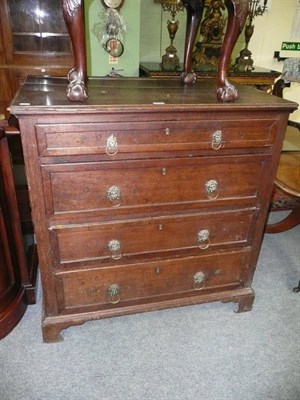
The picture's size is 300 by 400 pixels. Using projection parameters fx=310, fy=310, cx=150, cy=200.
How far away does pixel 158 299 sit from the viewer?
5.12 feet

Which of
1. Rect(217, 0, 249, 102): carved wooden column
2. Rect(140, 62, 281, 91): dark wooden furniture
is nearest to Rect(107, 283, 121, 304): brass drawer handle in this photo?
Rect(217, 0, 249, 102): carved wooden column

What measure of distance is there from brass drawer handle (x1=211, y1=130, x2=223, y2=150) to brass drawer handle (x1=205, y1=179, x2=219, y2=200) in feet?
0.51

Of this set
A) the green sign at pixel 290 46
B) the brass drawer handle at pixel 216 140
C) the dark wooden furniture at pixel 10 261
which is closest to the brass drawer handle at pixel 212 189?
the brass drawer handle at pixel 216 140

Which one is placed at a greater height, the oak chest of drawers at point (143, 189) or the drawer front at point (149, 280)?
the oak chest of drawers at point (143, 189)

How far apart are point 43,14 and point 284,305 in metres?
3.26

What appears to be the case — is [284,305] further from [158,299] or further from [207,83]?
[207,83]

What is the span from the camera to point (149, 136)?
1.17 meters

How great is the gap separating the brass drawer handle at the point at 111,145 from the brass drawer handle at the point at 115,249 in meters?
0.40

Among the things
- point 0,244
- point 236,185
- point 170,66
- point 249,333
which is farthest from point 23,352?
point 170,66

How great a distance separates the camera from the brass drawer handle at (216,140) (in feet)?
4.04

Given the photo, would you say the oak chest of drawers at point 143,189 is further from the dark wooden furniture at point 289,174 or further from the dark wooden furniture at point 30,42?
the dark wooden furniture at point 30,42

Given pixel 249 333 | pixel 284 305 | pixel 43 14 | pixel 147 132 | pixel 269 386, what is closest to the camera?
pixel 147 132

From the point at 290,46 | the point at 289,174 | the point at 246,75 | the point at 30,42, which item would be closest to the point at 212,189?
the point at 289,174

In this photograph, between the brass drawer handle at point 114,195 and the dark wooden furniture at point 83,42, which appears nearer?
the dark wooden furniture at point 83,42
